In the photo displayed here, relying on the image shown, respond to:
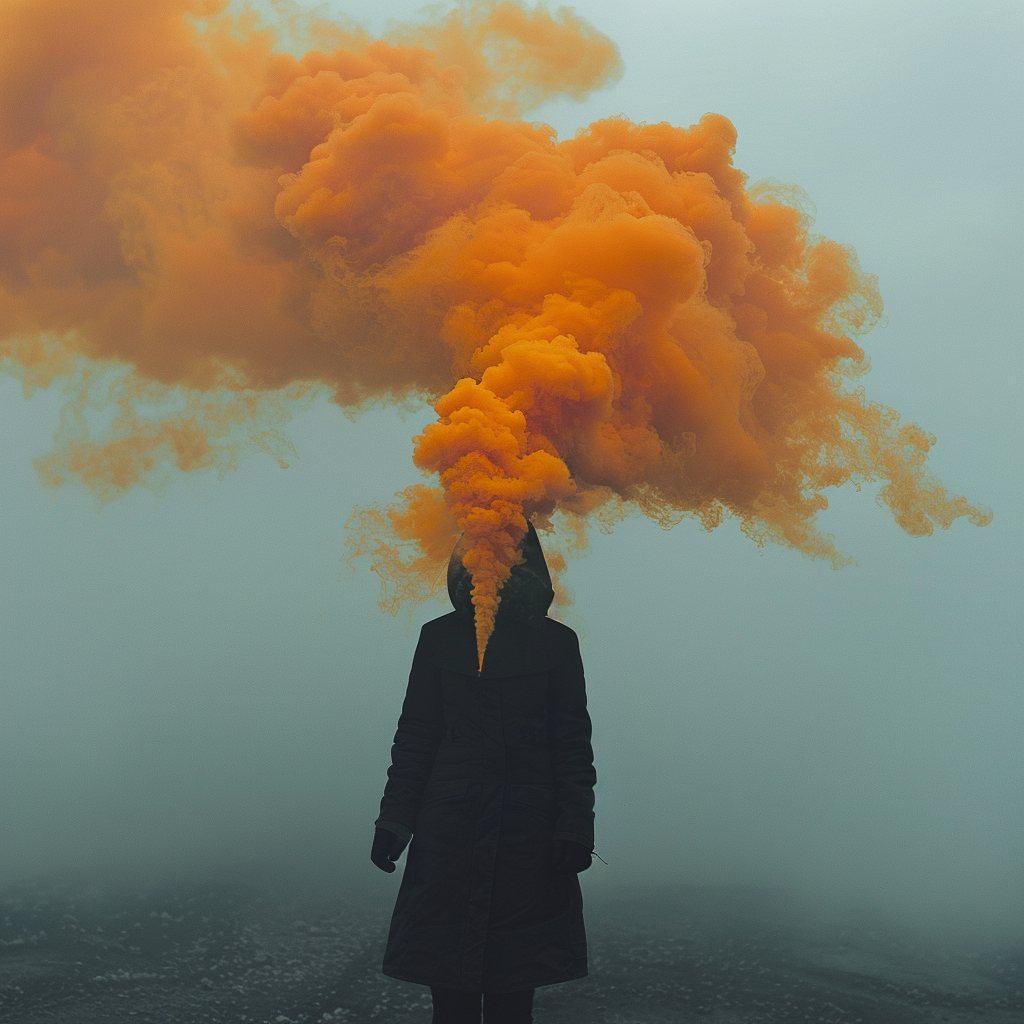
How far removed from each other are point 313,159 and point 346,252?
593 mm

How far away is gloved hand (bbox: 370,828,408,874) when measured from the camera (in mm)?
4133

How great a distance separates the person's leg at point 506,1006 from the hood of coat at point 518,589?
1569 mm

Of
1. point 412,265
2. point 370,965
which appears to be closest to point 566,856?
point 412,265

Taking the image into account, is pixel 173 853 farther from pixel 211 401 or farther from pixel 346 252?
pixel 346 252

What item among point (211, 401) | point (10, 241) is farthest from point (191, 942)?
point (10, 241)

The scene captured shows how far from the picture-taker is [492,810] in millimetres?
4039

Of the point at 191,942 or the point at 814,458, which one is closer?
the point at 814,458

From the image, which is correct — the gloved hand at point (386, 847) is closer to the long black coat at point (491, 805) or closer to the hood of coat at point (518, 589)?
the long black coat at point (491, 805)

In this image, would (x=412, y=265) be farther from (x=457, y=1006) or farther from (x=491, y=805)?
(x=457, y=1006)

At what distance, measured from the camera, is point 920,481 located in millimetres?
5754

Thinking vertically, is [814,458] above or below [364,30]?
below

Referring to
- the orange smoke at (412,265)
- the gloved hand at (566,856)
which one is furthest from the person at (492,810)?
the orange smoke at (412,265)

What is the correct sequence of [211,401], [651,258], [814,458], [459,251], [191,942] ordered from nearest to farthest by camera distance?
1. [651,258]
2. [459,251]
3. [814,458]
4. [211,401]
5. [191,942]

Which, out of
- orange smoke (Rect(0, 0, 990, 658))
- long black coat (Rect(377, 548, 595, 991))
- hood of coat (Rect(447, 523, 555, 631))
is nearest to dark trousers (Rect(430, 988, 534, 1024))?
long black coat (Rect(377, 548, 595, 991))
